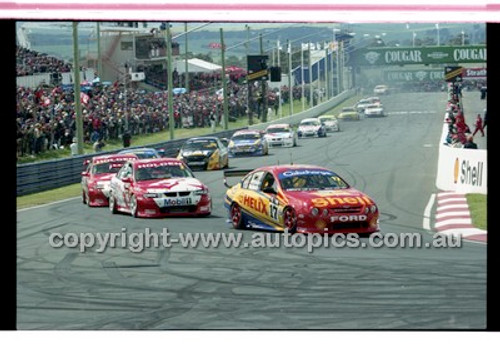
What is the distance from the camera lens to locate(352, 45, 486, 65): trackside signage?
9.08m

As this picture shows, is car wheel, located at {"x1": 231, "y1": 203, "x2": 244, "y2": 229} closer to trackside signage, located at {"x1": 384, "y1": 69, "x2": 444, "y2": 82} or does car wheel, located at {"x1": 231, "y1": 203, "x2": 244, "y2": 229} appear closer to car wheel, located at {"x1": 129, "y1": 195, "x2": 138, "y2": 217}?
car wheel, located at {"x1": 129, "y1": 195, "x2": 138, "y2": 217}

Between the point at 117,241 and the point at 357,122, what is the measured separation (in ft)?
8.70

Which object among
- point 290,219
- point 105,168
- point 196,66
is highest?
point 196,66

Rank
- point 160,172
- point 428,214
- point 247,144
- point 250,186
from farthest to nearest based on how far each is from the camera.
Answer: point 160,172 → point 250,186 → point 247,144 → point 428,214

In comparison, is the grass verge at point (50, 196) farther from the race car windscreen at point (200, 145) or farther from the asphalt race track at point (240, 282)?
the race car windscreen at point (200, 145)

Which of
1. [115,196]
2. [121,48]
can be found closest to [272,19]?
[121,48]

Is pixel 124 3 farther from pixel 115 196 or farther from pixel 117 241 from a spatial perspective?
pixel 115 196

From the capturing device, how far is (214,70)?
32.9 ft

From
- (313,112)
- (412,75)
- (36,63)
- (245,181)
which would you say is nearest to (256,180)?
(245,181)

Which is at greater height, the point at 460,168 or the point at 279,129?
the point at 279,129

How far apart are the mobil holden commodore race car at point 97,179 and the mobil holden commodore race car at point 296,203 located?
3.60ft

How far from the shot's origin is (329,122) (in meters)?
10.8

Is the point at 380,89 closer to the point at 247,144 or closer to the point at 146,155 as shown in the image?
the point at 247,144

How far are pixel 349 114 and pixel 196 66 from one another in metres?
1.56
